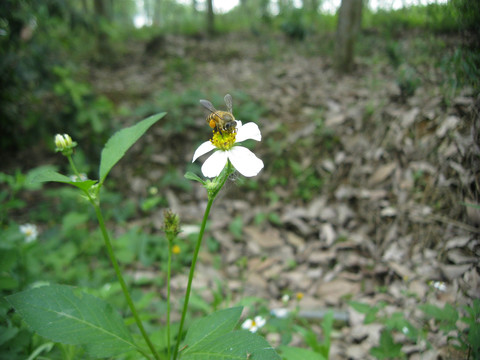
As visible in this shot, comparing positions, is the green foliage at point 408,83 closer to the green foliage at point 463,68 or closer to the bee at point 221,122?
the green foliage at point 463,68

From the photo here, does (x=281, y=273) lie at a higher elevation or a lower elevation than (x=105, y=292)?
lower

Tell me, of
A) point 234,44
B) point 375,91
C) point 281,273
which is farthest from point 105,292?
point 234,44

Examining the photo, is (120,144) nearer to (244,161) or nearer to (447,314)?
(244,161)

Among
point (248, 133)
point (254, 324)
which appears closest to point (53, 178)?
point (248, 133)

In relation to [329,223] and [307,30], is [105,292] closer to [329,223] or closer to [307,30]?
[329,223]

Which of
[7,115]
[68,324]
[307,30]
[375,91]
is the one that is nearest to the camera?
[68,324]


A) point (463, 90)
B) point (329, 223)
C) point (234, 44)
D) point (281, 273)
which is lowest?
point (281, 273)

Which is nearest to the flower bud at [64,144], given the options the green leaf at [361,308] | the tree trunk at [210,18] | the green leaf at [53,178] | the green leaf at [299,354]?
the green leaf at [53,178]
